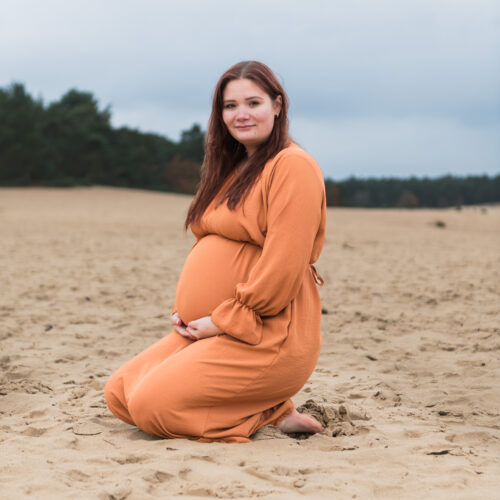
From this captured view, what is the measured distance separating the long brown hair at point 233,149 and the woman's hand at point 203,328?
54cm

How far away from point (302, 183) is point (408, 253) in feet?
33.7

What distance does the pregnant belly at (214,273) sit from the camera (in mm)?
2963

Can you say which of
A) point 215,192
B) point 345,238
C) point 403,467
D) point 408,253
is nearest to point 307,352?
point 403,467

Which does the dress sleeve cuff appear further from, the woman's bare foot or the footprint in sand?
the footprint in sand

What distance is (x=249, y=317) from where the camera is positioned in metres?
2.79

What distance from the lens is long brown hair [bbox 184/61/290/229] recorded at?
2.94 m

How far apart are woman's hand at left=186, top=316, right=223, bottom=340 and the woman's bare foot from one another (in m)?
0.58

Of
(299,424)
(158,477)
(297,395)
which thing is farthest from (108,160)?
(158,477)

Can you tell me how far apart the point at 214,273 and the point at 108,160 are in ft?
108

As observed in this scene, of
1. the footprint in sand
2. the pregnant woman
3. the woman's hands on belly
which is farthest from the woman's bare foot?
the footprint in sand

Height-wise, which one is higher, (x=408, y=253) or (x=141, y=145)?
(x=141, y=145)

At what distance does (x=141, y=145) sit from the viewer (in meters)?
35.6

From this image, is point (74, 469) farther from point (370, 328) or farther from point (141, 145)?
point (141, 145)

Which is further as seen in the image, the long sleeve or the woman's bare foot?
the woman's bare foot
